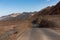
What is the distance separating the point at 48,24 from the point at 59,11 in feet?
199

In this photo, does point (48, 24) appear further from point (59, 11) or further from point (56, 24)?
point (59, 11)

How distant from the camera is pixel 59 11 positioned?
420 feet

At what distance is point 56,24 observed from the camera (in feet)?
210

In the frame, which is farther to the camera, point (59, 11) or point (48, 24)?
point (59, 11)

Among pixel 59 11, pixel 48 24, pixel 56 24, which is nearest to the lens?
pixel 56 24

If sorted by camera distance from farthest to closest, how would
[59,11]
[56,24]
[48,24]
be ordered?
[59,11]
[48,24]
[56,24]

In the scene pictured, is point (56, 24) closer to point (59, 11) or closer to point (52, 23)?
point (52, 23)

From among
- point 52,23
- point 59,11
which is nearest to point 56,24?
point 52,23

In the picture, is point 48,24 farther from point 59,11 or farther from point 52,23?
point 59,11

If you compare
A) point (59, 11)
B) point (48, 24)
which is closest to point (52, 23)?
point (48, 24)

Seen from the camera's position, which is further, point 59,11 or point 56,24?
point 59,11

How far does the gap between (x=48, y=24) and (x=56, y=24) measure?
5.51m

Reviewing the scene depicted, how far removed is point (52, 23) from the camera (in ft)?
219

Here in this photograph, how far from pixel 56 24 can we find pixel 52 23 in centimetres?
294
